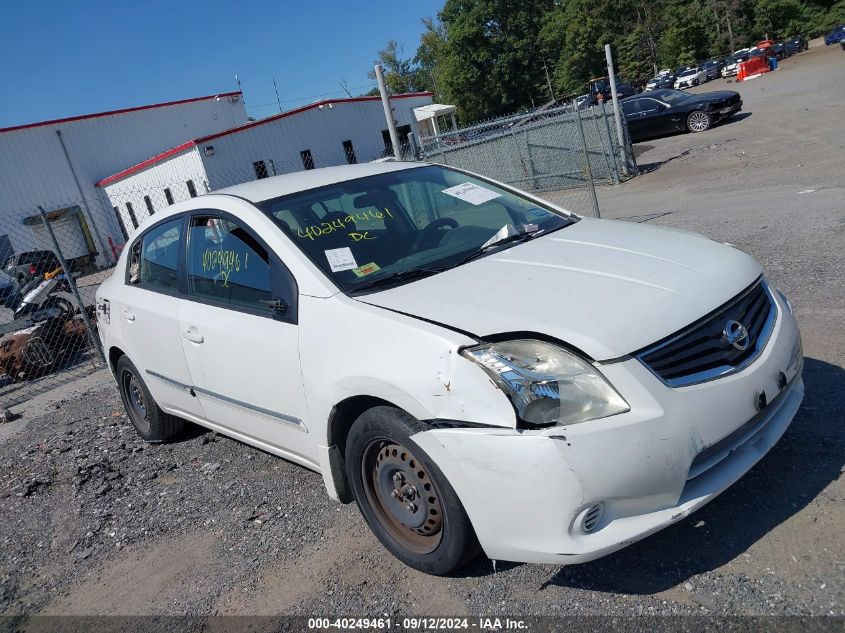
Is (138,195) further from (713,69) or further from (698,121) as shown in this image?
(713,69)

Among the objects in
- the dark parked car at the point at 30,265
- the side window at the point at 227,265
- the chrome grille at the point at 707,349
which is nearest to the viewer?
the chrome grille at the point at 707,349

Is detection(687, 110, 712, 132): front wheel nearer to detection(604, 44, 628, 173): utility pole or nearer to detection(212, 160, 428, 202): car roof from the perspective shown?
detection(604, 44, 628, 173): utility pole

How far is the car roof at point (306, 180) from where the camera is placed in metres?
4.02

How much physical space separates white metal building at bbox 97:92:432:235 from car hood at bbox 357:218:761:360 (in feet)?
77.3

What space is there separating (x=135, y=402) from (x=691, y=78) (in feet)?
168

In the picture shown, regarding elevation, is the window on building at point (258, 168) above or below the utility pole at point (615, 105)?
above

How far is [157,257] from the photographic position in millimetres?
4738

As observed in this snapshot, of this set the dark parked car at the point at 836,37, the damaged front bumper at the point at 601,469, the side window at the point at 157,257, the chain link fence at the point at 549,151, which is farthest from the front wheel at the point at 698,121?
the dark parked car at the point at 836,37

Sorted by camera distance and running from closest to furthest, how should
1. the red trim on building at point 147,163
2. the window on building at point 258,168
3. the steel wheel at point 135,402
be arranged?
the steel wheel at point 135,402, the red trim on building at point 147,163, the window on building at point 258,168

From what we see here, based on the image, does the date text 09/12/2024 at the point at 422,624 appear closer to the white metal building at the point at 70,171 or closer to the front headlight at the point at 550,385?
the front headlight at the point at 550,385

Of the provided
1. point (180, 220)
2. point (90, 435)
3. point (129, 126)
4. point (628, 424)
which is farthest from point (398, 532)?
point (129, 126)

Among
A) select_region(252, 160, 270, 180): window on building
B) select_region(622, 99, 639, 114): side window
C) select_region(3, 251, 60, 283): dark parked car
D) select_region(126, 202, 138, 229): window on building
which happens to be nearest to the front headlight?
select_region(3, 251, 60, 283): dark parked car

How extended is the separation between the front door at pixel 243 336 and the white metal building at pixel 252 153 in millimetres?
22511

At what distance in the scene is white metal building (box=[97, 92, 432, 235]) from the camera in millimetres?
27953
